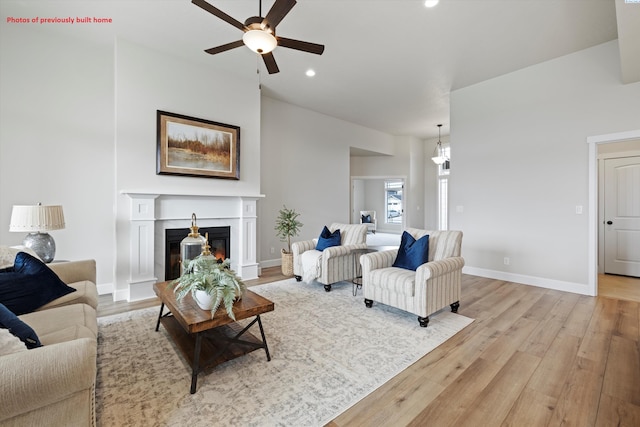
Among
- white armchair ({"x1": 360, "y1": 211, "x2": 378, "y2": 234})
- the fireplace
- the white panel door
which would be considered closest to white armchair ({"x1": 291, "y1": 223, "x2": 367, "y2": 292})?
the fireplace

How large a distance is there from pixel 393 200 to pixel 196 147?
8.64 metres

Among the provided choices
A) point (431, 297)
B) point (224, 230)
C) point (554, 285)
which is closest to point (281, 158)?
point (224, 230)

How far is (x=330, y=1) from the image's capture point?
2.88 meters

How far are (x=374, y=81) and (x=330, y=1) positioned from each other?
209 centimetres

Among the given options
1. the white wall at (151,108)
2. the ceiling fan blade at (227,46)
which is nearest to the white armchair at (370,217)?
the white wall at (151,108)

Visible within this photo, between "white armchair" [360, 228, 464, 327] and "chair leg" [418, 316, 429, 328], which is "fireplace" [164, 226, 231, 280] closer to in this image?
"white armchair" [360, 228, 464, 327]

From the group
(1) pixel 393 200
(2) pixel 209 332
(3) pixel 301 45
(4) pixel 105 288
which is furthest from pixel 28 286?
(1) pixel 393 200

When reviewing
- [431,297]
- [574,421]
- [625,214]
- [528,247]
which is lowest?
[574,421]

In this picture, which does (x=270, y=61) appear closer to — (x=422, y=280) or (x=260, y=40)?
(x=260, y=40)

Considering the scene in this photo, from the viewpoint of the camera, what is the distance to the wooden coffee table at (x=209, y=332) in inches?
75.3

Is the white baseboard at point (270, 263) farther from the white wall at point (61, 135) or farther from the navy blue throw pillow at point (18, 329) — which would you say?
the navy blue throw pillow at point (18, 329)

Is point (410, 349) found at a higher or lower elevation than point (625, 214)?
lower

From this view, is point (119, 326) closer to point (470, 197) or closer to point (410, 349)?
point (410, 349)

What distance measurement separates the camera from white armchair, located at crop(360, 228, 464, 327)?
9.30 feet
